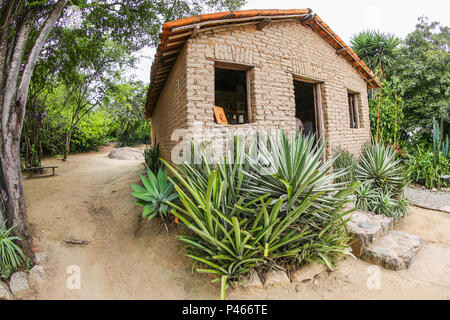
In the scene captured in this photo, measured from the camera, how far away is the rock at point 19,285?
252 centimetres

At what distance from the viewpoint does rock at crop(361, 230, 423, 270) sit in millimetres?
2725

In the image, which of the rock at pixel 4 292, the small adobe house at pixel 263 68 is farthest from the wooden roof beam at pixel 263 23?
the rock at pixel 4 292

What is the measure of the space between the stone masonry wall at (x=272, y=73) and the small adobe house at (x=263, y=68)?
0.02m

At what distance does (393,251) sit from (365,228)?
44 cm

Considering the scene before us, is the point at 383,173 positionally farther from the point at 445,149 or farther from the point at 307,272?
the point at 445,149

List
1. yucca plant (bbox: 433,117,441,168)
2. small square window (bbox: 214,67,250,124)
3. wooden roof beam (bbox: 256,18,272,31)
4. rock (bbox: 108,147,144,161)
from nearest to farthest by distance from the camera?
1. wooden roof beam (bbox: 256,18,272,31)
2. small square window (bbox: 214,67,250,124)
3. yucca plant (bbox: 433,117,441,168)
4. rock (bbox: 108,147,144,161)

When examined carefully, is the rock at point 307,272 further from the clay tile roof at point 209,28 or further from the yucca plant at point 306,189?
the clay tile roof at point 209,28

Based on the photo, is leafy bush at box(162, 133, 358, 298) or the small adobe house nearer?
leafy bush at box(162, 133, 358, 298)

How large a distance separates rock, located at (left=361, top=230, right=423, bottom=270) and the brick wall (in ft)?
7.87

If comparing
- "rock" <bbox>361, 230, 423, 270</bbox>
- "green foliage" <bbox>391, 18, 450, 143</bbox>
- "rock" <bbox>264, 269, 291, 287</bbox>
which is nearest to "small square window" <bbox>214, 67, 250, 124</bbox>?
"rock" <bbox>361, 230, 423, 270</bbox>

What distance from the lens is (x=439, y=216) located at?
4.77 m

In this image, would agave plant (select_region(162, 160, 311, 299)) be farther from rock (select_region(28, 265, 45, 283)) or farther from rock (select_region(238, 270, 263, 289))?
rock (select_region(28, 265, 45, 283))

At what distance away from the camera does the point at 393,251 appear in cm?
284

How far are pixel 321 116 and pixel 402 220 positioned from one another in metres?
2.86
